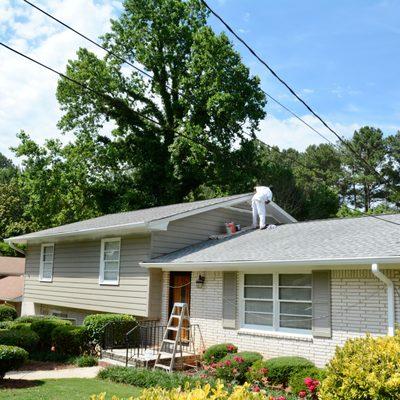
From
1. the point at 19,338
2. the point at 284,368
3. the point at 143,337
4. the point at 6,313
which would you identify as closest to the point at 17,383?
the point at 19,338

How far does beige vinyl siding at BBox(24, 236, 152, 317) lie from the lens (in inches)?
623

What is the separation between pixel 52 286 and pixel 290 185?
19.3 m

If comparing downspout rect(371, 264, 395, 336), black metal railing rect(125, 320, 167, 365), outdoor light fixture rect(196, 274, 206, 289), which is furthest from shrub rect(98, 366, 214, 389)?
downspout rect(371, 264, 395, 336)

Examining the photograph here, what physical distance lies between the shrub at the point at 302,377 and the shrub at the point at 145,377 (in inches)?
66.4

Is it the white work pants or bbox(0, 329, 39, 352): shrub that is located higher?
the white work pants

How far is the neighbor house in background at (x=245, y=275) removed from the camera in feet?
35.3

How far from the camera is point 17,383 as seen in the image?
1093 centimetres

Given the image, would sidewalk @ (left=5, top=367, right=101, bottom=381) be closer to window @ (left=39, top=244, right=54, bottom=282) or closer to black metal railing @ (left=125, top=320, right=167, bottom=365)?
black metal railing @ (left=125, top=320, right=167, bottom=365)

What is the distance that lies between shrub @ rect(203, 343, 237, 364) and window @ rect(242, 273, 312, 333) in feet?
3.06

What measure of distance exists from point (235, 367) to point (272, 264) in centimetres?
255

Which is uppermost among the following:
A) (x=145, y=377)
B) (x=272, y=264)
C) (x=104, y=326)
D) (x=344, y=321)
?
(x=272, y=264)

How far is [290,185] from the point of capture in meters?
34.4

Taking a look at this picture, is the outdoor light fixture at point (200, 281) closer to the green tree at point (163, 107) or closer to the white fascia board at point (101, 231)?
the white fascia board at point (101, 231)

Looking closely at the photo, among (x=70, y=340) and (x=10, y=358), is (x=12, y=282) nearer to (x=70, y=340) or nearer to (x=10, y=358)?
(x=70, y=340)
